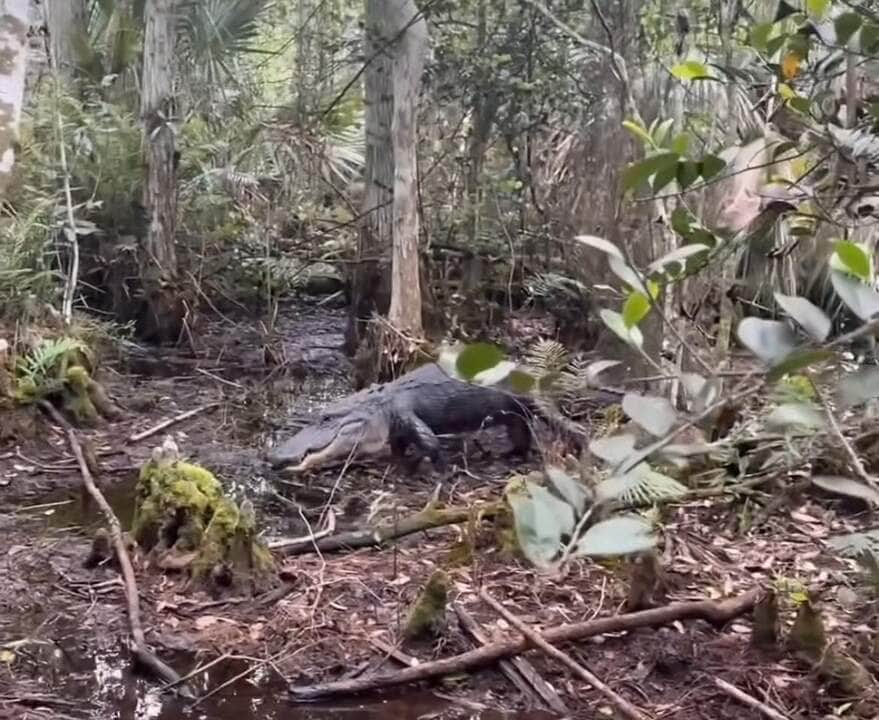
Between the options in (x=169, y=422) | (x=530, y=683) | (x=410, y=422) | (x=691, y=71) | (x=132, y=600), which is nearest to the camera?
(x=691, y=71)

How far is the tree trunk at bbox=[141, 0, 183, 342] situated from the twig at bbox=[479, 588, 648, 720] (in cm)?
462

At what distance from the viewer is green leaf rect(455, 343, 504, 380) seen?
1.01 m

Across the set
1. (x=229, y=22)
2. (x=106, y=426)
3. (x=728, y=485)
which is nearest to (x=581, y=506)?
(x=728, y=485)

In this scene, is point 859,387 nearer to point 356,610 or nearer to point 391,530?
point 356,610

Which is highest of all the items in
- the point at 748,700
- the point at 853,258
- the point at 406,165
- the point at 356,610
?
the point at 406,165

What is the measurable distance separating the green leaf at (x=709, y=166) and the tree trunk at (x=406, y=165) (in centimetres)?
514

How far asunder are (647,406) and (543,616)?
2403 mm

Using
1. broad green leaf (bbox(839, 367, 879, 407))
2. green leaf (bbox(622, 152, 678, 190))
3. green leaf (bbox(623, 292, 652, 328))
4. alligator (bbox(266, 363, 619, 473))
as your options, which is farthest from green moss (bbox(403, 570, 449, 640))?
broad green leaf (bbox(839, 367, 879, 407))

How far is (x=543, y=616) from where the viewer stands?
3.30m

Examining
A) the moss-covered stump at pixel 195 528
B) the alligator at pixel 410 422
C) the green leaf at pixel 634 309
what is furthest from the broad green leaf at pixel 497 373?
the alligator at pixel 410 422

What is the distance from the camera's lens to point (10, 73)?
7.10 feet

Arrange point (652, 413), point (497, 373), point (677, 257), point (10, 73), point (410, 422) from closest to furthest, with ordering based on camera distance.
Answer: point (652, 413), point (497, 373), point (677, 257), point (10, 73), point (410, 422)

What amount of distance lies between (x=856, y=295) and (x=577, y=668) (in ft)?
6.53

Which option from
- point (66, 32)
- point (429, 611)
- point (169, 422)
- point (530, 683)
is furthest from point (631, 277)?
point (66, 32)
